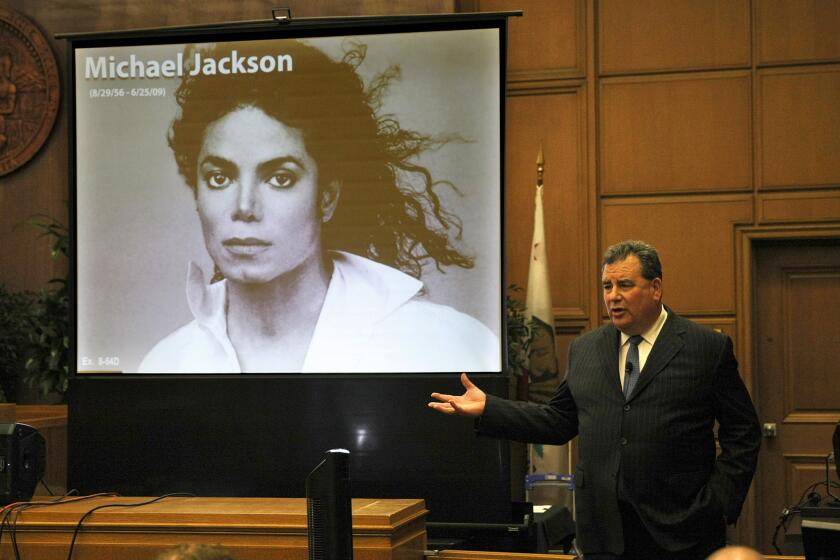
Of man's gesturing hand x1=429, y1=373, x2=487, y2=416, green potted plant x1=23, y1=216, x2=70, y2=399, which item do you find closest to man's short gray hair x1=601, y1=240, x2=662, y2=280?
man's gesturing hand x1=429, y1=373, x2=487, y2=416

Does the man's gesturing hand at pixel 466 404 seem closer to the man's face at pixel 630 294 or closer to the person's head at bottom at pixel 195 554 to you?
the man's face at pixel 630 294

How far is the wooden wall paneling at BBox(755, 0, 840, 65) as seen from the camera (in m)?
6.06

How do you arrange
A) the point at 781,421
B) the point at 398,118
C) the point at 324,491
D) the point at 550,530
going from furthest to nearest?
the point at 781,421 < the point at 398,118 < the point at 550,530 < the point at 324,491

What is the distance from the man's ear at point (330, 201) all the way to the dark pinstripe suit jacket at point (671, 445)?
2147 millimetres

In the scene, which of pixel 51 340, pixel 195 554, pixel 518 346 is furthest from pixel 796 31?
pixel 195 554

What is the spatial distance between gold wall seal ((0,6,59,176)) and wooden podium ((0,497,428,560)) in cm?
407

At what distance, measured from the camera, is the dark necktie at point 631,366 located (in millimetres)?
3305

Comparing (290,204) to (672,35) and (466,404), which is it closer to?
(466,404)

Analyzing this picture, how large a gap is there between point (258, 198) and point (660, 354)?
8.42 feet

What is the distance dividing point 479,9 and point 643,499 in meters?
4.08

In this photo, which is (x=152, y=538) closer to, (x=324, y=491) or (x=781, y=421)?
(x=324, y=491)

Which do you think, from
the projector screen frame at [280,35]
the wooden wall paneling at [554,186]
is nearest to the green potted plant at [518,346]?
the wooden wall paneling at [554,186]

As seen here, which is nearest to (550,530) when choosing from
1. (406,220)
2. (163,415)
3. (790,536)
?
(790,536)

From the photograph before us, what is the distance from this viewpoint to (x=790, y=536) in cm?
450
